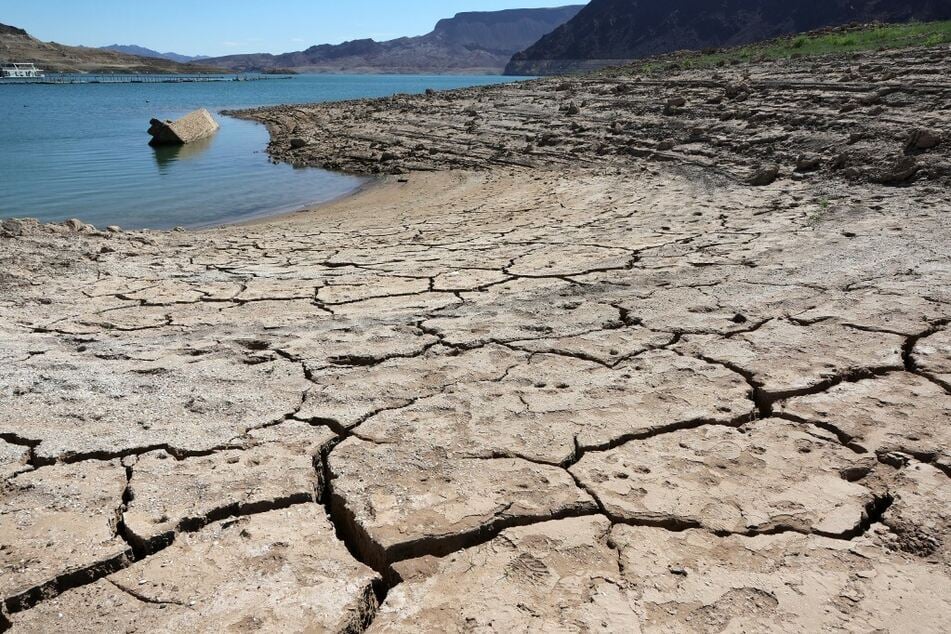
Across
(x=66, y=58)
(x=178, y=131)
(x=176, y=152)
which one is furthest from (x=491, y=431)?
(x=66, y=58)

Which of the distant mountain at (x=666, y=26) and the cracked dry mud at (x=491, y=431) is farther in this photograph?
the distant mountain at (x=666, y=26)

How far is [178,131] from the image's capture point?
16.6m

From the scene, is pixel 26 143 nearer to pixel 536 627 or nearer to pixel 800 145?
pixel 800 145

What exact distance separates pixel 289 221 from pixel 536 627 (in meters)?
7.34

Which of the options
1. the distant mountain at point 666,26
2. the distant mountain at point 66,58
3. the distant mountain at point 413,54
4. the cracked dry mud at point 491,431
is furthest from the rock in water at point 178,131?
the distant mountain at point 413,54

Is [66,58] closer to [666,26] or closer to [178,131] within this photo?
[666,26]

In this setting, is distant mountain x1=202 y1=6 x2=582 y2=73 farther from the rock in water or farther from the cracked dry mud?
the cracked dry mud

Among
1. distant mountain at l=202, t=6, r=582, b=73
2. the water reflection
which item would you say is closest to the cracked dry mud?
the water reflection

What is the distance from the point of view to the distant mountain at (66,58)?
7756 centimetres

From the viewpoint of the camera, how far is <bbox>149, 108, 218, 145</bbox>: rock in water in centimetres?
1642

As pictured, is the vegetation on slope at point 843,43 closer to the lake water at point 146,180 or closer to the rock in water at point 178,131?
the lake water at point 146,180

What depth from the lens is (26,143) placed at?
16219mm

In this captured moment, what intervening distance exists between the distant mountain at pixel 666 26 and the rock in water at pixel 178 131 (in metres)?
49.5

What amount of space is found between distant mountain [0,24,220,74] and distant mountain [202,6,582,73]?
52141mm
